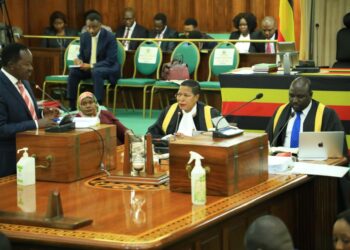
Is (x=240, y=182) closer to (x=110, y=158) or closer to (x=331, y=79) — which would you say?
(x=110, y=158)

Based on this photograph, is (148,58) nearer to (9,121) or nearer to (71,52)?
(71,52)

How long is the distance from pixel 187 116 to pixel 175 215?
268 centimetres

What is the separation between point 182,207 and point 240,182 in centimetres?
51

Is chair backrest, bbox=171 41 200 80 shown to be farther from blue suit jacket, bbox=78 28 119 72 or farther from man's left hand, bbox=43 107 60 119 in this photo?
man's left hand, bbox=43 107 60 119

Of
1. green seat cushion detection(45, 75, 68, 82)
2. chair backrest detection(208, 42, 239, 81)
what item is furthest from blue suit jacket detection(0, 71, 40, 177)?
green seat cushion detection(45, 75, 68, 82)

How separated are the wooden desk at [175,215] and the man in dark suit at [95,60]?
617cm

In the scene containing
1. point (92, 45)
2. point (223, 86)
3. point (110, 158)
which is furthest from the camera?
point (92, 45)

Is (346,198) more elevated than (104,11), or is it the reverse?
(104,11)

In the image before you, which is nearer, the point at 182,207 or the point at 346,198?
the point at 182,207

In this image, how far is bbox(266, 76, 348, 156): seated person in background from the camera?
659cm

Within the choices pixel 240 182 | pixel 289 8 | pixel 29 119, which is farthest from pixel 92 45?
pixel 240 182

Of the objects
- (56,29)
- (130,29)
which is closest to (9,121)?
(130,29)

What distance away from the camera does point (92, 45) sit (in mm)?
11688

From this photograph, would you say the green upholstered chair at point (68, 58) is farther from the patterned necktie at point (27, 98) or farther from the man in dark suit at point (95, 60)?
the patterned necktie at point (27, 98)
